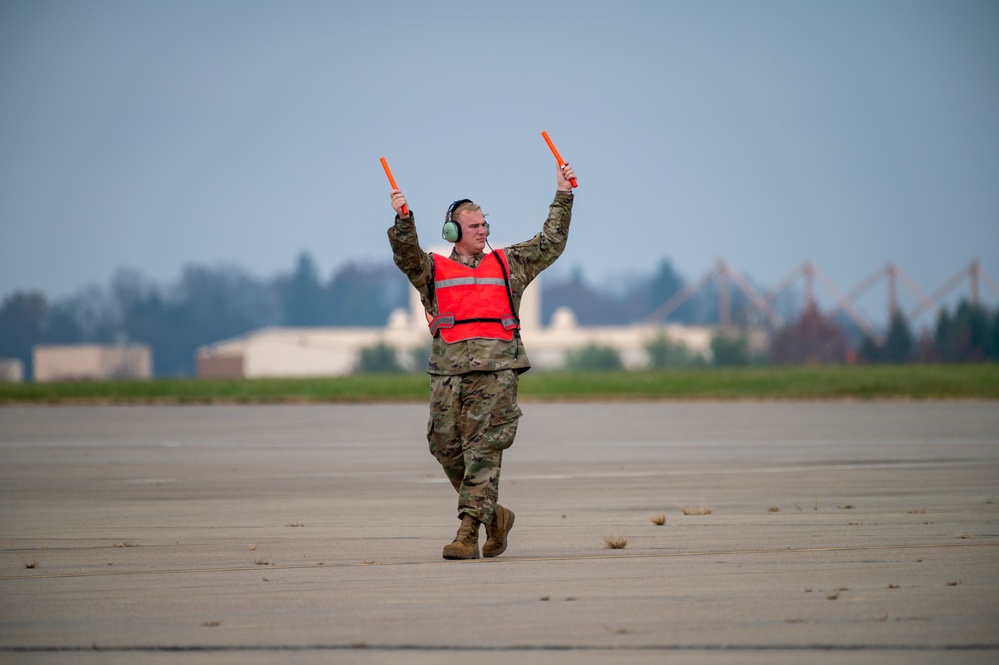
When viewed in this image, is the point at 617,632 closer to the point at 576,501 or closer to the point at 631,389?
the point at 576,501

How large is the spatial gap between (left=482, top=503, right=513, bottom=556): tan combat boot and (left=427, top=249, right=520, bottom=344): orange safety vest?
40.2 inches

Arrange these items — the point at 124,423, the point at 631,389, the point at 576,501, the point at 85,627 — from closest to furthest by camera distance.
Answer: the point at 85,627 < the point at 576,501 < the point at 124,423 < the point at 631,389

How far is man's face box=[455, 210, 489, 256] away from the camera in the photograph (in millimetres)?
9438

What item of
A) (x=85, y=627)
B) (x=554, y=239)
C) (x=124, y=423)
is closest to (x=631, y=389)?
(x=124, y=423)

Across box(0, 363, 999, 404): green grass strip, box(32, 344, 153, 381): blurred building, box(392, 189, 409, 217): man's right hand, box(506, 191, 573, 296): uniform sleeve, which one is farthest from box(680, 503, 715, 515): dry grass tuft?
box(32, 344, 153, 381): blurred building

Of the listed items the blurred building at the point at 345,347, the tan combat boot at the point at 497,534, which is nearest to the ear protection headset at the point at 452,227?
the tan combat boot at the point at 497,534

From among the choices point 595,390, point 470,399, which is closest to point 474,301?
point 470,399

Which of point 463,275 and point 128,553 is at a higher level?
point 463,275

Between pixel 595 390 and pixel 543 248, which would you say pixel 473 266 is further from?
pixel 595 390

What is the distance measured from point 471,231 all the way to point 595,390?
35137 millimetres

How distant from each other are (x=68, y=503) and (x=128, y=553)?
3880 mm

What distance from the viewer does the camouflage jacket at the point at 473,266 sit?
919 centimetres

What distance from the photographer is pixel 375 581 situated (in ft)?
26.6

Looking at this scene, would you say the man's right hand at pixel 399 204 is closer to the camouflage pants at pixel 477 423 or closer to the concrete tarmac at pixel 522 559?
A: the camouflage pants at pixel 477 423
